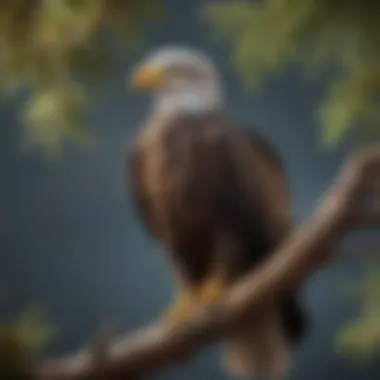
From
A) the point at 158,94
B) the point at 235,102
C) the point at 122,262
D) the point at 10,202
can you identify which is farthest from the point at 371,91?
the point at 10,202

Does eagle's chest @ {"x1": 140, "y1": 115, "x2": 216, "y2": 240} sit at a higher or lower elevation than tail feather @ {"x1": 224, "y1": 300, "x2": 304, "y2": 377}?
higher

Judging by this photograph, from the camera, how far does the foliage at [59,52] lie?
136 cm

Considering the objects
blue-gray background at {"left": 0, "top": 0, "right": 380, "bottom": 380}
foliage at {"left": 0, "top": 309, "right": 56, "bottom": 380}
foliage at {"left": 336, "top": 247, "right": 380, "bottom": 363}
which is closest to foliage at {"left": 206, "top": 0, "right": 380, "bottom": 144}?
blue-gray background at {"left": 0, "top": 0, "right": 380, "bottom": 380}

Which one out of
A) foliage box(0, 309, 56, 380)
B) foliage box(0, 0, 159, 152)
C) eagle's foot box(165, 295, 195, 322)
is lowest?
eagle's foot box(165, 295, 195, 322)

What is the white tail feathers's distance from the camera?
1.27 m

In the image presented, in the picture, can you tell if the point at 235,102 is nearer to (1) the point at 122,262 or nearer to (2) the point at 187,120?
(2) the point at 187,120

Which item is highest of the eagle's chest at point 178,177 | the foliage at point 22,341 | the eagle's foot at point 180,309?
the eagle's chest at point 178,177

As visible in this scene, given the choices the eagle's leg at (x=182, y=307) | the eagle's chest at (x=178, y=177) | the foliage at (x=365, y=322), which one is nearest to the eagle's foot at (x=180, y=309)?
the eagle's leg at (x=182, y=307)

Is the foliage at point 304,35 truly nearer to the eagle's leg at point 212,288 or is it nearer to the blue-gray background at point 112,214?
the blue-gray background at point 112,214

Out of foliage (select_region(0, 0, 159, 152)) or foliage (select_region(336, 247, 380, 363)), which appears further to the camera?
foliage (select_region(0, 0, 159, 152))

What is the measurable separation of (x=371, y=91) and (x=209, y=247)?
36 centimetres

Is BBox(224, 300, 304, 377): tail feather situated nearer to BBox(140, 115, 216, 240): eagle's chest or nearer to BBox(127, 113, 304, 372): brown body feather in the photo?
BBox(127, 113, 304, 372): brown body feather

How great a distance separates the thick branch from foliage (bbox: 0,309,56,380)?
0.03 m

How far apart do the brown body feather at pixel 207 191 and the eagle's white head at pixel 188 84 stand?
2 cm
